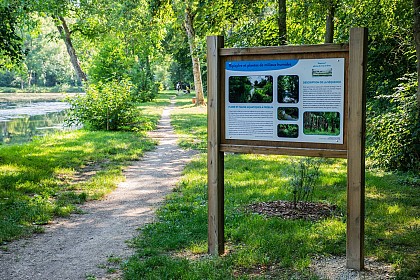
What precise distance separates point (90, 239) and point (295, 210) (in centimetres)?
293

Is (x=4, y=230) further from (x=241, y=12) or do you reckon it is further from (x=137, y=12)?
(x=137, y=12)

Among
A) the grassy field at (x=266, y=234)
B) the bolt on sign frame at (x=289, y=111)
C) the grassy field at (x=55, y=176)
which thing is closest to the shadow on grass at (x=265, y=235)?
the grassy field at (x=266, y=234)

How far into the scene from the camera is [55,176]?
10.6 metres

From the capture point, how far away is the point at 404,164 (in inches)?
423

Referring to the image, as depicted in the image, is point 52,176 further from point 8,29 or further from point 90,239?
point 90,239

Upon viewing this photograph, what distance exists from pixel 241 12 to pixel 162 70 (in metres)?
88.3

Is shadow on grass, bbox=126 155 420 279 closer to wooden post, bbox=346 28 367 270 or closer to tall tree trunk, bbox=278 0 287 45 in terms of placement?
wooden post, bbox=346 28 367 270

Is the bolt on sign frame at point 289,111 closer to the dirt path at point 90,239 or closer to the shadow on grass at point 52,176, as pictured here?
the dirt path at point 90,239

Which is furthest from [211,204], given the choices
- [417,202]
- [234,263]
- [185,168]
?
[185,168]

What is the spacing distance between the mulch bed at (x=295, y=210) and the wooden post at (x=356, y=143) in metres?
1.93

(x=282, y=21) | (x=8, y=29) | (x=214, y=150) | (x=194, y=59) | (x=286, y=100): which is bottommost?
(x=214, y=150)

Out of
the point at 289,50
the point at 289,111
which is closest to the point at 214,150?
the point at 289,111

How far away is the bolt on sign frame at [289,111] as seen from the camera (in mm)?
4863

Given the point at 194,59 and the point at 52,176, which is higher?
the point at 194,59
